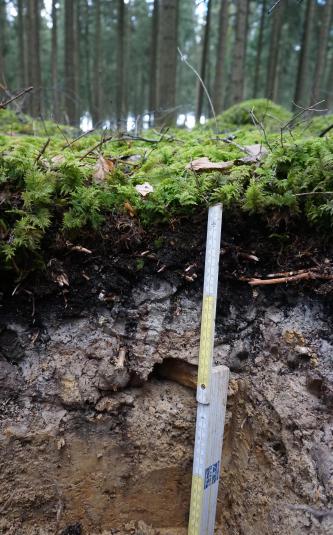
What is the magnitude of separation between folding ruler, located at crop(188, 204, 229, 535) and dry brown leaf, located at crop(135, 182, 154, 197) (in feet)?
1.49

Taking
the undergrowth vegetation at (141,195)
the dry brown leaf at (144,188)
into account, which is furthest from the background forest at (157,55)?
the dry brown leaf at (144,188)

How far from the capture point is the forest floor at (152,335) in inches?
85.2

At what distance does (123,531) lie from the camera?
2576 mm

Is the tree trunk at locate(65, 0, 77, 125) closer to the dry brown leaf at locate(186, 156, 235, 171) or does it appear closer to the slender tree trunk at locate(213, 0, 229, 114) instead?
the slender tree trunk at locate(213, 0, 229, 114)

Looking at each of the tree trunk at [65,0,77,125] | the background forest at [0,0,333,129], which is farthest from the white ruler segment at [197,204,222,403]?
the tree trunk at [65,0,77,125]

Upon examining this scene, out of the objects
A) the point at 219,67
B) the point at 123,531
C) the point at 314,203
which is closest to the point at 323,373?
the point at 314,203

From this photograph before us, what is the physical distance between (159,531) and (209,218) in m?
2.26

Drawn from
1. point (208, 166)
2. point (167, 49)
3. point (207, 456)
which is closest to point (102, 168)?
point (208, 166)

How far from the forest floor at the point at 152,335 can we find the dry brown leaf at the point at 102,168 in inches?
0.5

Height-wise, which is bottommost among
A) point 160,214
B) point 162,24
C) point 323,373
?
point 323,373

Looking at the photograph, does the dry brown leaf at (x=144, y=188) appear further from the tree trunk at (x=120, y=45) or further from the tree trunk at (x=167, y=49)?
the tree trunk at (x=120, y=45)

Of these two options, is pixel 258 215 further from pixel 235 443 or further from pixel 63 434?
pixel 63 434

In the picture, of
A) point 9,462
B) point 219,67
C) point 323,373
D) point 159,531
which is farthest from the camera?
point 219,67

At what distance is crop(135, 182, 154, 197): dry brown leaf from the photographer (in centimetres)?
236
